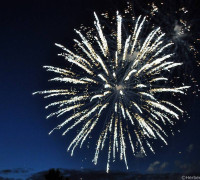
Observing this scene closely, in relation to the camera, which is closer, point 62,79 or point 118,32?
point 118,32

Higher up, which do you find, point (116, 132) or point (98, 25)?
point (98, 25)

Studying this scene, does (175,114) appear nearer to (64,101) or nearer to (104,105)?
(104,105)

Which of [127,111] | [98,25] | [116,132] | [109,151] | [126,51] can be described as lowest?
[109,151]

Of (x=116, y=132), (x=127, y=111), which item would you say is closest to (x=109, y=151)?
(x=116, y=132)

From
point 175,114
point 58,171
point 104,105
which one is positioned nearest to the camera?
point 175,114

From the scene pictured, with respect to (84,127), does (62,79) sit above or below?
above

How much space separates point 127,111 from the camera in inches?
920

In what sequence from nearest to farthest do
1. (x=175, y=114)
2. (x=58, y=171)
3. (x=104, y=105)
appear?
(x=175, y=114)
(x=104, y=105)
(x=58, y=171)

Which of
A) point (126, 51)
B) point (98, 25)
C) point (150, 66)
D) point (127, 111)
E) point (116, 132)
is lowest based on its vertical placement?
point (116, 132)

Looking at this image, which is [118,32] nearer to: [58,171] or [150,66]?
[150,66]

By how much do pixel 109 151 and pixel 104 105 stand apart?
4280 mm

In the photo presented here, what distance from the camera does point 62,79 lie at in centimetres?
2336

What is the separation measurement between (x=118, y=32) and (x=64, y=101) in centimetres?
801

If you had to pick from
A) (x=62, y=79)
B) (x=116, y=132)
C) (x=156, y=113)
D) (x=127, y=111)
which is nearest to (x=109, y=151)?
(x=116, y=132)
